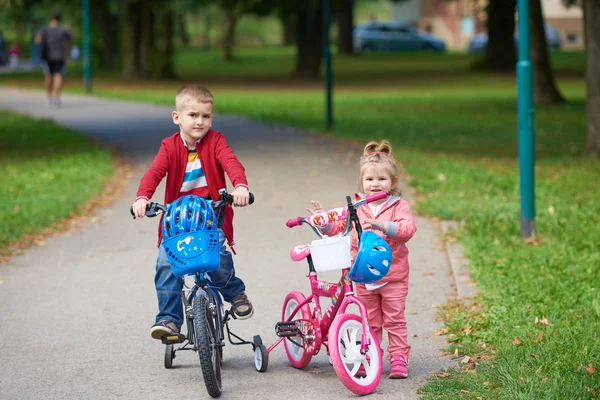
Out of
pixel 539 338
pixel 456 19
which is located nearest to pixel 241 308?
pixel 539 338

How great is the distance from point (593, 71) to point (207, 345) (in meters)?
10.7

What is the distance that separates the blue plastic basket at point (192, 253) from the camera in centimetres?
507

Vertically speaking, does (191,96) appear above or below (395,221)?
above

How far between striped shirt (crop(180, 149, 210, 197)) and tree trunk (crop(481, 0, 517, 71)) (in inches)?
1391

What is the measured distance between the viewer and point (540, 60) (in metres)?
23.7

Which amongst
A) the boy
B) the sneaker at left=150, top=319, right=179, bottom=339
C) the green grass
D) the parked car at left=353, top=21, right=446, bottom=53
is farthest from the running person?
the parked car at left=353, top=21, right=446, bottom=53

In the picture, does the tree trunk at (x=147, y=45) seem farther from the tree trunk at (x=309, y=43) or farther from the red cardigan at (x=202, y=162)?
the red cardigan at (x=202, y=162)

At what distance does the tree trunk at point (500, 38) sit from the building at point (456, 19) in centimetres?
3827

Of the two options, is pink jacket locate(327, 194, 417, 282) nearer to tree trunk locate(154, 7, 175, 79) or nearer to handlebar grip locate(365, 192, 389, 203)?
handlebar grip locate(365, 192, 389, 203)

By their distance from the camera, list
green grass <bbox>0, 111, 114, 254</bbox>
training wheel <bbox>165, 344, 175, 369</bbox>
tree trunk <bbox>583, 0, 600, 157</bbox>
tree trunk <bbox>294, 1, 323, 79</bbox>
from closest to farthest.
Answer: training wheel <bbox>165, 344, 175, 369</bbox> < green grass <bbox>0, 111, 114, 254</bbox> < tree trunk <bbox>583, 0, 600, 157</bbox> < tree trunk <bbox>294, 1, 323, 79</bbox>

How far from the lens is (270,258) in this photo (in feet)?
29.0

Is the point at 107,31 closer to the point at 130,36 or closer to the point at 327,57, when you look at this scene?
the point at 130,36

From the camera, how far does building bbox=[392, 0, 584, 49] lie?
78.5 meters

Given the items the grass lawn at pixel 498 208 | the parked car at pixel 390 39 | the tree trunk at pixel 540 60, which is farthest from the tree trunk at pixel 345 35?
the tree trunk at pixel 540 60
